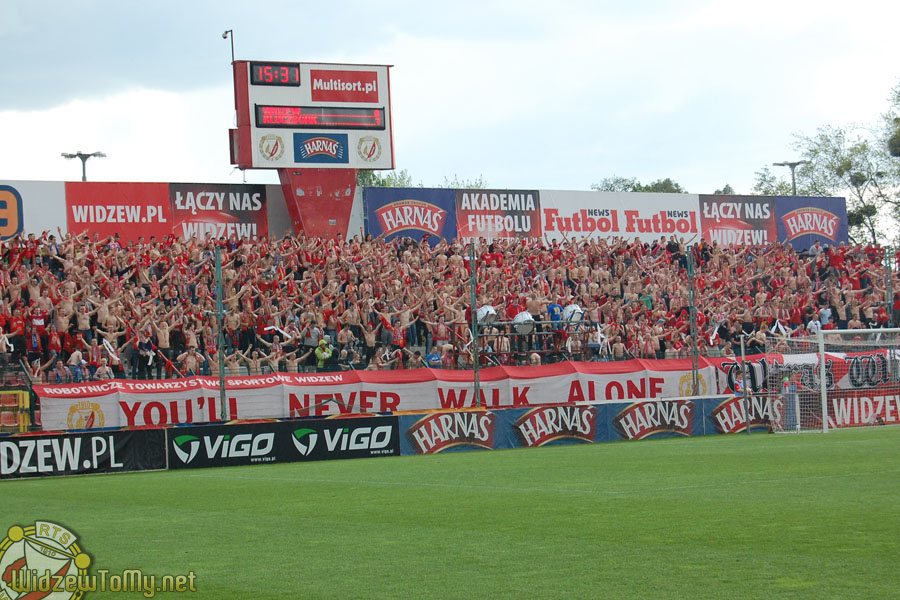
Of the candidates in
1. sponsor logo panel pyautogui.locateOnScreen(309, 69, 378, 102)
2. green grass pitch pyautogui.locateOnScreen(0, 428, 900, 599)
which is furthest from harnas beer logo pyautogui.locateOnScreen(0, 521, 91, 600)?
sponsor logo panel pyautogui.locateOnScreen(309, 69, 378, 102)

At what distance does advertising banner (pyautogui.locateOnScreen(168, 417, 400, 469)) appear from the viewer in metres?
23.5

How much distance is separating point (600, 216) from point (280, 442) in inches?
1010

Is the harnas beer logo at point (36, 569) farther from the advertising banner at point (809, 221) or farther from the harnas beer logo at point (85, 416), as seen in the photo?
the advertising banner at point (809, 221)

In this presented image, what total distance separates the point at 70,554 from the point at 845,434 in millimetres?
20593

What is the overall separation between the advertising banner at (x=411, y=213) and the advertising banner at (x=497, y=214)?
1.51 feet

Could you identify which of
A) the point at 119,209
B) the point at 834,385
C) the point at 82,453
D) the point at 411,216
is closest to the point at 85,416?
the point at 82,453

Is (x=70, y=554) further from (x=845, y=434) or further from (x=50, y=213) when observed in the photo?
(x=50, y=213)

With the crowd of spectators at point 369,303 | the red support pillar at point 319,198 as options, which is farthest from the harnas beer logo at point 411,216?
the red support pillar at point 319,198

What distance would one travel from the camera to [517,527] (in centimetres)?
1124

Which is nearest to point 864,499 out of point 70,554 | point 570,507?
point 570,507

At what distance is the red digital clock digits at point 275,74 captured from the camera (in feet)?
124

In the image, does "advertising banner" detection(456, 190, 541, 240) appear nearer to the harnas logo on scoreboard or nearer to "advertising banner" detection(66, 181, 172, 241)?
the harnas logo on scoreboard

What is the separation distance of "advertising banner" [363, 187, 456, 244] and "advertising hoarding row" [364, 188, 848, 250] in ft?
0.13

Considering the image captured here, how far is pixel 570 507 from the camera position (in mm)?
12789
